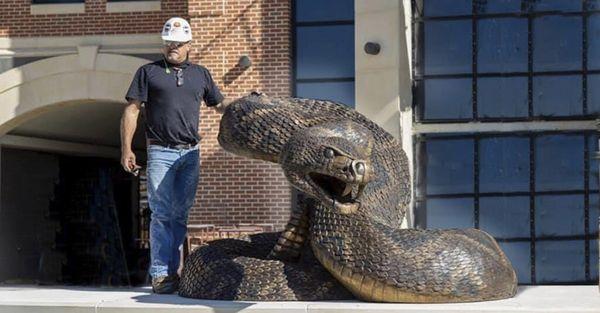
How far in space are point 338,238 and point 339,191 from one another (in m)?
0.31

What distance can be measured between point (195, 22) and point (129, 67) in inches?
62.0

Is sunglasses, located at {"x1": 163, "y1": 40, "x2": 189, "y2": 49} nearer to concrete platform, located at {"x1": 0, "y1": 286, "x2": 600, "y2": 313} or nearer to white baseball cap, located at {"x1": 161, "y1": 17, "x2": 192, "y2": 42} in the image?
white baseball cap, located at {"x1": 161, "y1": 17, "x2": 192, "y2": 42}

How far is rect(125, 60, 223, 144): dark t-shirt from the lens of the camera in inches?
310

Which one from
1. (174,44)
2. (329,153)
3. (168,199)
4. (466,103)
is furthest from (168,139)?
(466,103)

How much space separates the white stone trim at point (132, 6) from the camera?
1898 cm

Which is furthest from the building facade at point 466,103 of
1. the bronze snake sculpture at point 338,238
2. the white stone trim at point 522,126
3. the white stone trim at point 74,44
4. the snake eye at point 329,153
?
the snake eye at point 329,153

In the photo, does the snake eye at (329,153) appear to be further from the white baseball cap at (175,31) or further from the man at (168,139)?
the white baseball cap at (175,31)

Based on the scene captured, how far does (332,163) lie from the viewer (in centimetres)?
623

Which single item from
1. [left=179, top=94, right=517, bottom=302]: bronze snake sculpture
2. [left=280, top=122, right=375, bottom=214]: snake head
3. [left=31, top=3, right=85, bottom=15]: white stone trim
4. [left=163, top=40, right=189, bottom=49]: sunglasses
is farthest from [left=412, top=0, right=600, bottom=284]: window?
[left=280, top=122, right=375, bottom=214]: snake head

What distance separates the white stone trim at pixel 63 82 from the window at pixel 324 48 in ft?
8.82

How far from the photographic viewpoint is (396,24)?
17484 millimetres

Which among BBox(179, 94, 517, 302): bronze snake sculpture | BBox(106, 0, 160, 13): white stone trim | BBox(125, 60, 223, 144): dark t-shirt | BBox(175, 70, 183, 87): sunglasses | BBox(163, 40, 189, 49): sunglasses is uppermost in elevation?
BBox(106, 0, 160, 13): white stone trim

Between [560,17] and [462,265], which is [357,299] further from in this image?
[560,17]

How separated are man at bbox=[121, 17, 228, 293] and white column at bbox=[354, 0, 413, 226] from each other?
375 inches
